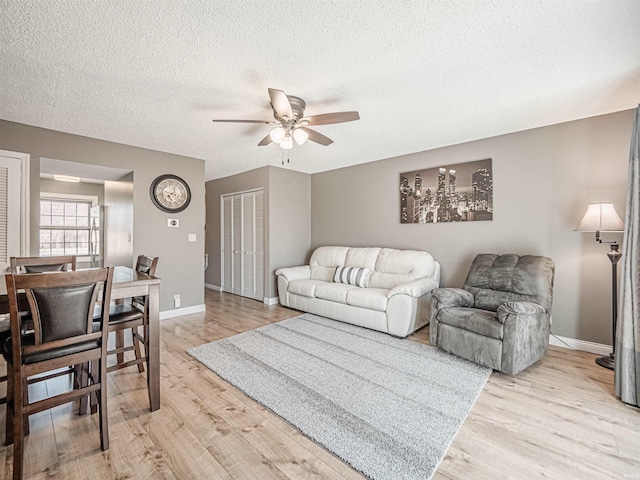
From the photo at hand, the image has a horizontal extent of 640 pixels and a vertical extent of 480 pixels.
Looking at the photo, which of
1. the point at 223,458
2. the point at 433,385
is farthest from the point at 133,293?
the point at 433,385

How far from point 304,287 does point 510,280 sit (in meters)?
2.61

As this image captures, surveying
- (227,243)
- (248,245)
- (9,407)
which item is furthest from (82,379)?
(227,243)

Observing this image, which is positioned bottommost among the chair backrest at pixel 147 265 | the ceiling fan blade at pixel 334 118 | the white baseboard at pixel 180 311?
the white baseboard at pixel 180 311

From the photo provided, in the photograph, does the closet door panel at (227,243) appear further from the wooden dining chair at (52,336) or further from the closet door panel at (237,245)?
the wooden dining chair at (52,336)

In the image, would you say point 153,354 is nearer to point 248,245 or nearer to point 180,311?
point 180,311

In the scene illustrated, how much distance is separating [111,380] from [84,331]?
1.13m

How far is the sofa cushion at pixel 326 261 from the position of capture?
4816mm

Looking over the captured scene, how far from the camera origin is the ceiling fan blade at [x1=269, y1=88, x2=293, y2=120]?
6.81 feet

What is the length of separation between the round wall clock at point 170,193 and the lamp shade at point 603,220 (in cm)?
482

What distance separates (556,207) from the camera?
320 cm

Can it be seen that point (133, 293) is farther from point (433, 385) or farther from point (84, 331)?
point (433, 385)

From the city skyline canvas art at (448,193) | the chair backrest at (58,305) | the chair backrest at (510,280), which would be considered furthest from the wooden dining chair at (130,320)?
the city skyline canvas art at (448,193)

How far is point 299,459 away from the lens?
1593mm

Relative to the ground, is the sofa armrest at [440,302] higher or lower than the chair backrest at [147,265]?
lower
